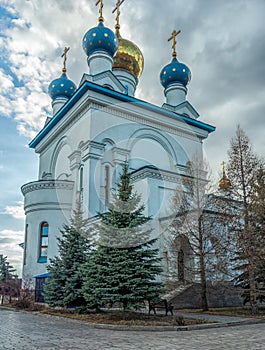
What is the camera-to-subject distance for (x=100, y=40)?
21.2 metres

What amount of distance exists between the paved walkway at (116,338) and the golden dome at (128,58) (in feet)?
62.7

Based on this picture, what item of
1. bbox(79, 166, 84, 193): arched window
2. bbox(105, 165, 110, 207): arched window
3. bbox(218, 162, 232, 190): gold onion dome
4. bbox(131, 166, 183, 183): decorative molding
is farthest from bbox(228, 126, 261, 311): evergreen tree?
bbox(79, 166, 84, 193): arched window

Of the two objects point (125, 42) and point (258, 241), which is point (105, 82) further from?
point (258, 241)

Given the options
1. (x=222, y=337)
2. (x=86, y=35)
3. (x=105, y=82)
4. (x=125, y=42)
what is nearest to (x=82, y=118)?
(x=105, y=82)

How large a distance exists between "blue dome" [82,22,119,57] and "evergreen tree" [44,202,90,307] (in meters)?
12.2

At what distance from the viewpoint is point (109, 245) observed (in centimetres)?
1029

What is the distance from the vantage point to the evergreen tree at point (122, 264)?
384 inches

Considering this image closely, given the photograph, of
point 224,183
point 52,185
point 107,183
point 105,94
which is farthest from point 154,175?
point 52,185

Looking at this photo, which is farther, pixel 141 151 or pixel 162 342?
pixel 141 151

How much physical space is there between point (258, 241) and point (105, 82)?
1229 cm

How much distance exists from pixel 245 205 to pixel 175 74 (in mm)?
14037

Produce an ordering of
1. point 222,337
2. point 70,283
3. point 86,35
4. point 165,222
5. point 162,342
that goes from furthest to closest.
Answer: point 86,35 < point 165,222 < point 70,283 < point 222,337 < point 162,342

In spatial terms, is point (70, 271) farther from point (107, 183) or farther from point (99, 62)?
point (99, 62)

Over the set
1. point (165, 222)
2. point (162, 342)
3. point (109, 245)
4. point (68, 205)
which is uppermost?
point (68, 205)
